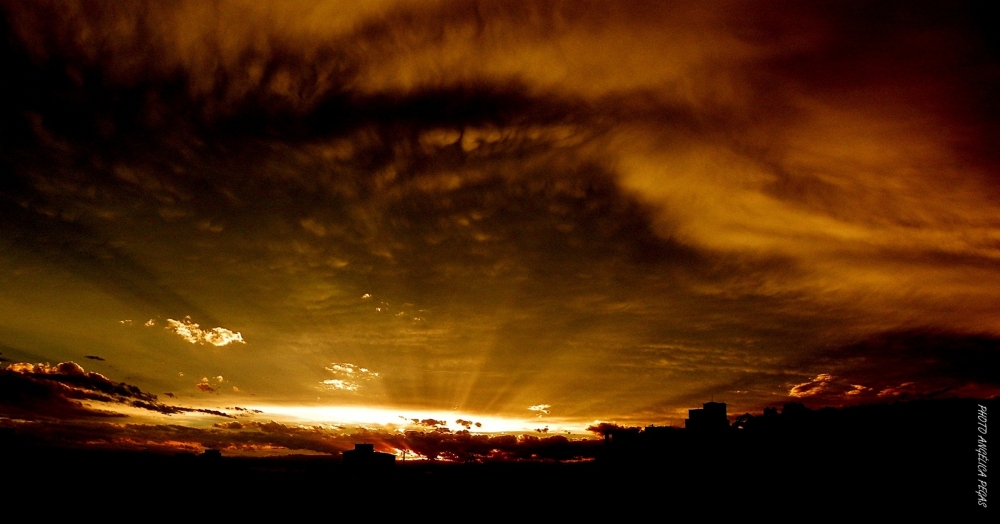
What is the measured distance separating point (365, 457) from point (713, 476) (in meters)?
86.3

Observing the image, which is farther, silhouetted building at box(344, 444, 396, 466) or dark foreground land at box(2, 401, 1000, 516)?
silhouetted building at box(344, 444, 396, 466)

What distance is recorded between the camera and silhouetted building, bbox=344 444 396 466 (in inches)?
5271

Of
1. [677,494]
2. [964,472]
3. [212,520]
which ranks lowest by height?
[212,520]

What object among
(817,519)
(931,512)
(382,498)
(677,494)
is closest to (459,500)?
(382,498)

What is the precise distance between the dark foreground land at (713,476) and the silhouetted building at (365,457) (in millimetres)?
2006

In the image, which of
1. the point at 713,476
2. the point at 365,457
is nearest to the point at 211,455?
the point at 365,457

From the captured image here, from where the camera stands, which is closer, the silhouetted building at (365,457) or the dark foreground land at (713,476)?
the dark foreground land at (713,476)

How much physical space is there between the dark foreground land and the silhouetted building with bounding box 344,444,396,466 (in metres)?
2.01

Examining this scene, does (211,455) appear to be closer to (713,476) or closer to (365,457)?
(365,457)

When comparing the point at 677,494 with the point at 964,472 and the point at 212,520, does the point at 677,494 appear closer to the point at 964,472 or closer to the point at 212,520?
the point at 964,472

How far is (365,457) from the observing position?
135750mm

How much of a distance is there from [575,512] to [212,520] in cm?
7466

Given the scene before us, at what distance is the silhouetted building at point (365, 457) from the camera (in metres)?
134

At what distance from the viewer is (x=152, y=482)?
11781 cm
